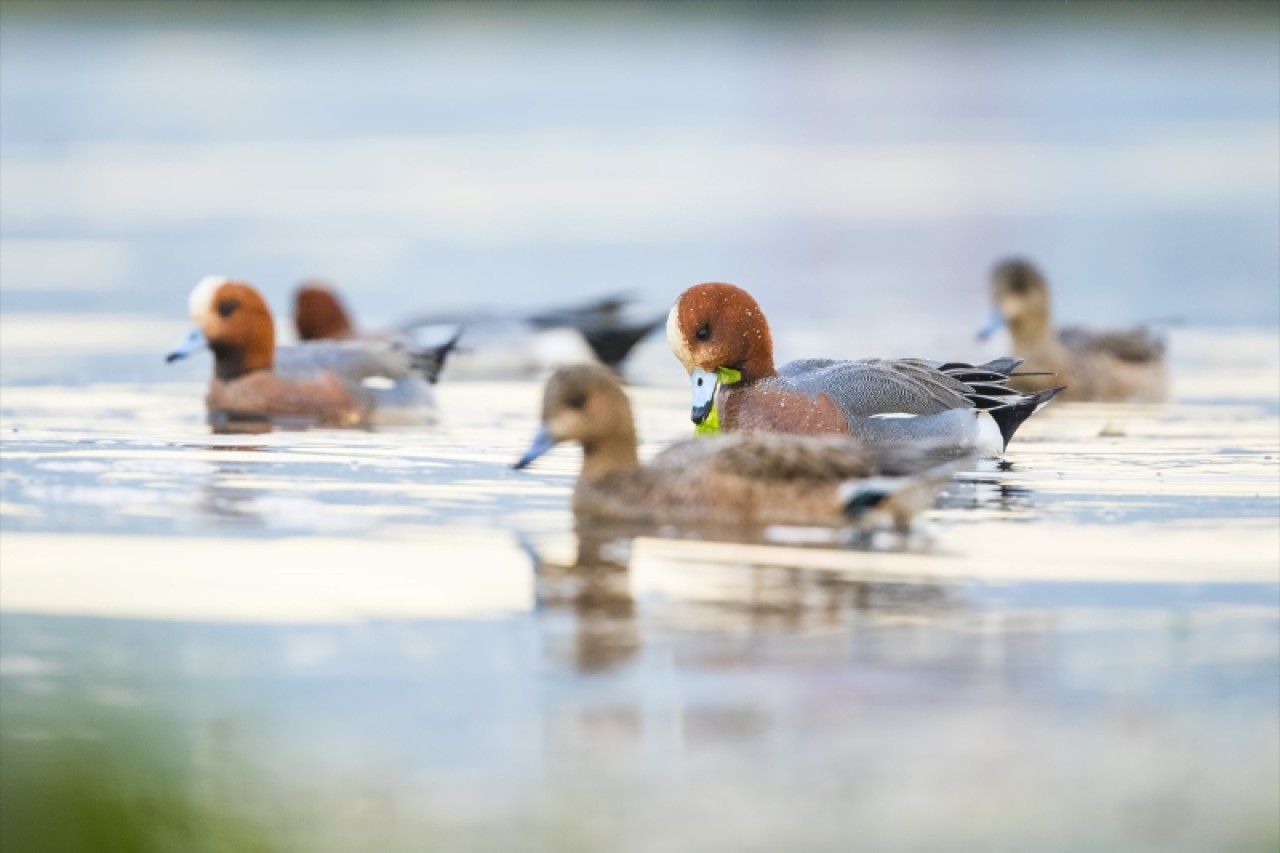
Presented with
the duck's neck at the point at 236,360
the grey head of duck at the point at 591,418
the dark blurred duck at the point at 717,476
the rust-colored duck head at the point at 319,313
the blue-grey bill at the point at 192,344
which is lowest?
the dark blurred duck at the point at 717,476

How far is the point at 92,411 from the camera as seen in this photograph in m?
10.3

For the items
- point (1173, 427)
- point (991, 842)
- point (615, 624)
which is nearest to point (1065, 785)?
point (991, 842)

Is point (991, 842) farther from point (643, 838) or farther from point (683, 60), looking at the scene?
point (683, 60)

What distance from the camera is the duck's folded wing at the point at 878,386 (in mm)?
8875

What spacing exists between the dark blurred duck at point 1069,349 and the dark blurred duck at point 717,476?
13.0 feet

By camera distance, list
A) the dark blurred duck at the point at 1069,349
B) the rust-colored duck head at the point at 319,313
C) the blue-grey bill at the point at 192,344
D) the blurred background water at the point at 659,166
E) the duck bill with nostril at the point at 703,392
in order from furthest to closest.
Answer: the blurred background water at the point at 659,166 < the rust-colored duck head at the point at 319,313 < the dark blurred duck at the point at 1069,349 < the blue-grey bill at the point at 192,344 < the duck bill with nostril at the point at 703,392

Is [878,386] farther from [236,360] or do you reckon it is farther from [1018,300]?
[1018,300]

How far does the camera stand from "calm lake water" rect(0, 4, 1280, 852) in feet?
16.6

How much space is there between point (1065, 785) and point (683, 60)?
1371 inches

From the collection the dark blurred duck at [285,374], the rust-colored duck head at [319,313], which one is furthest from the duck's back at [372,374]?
the rust-colored duck head at [319,313]

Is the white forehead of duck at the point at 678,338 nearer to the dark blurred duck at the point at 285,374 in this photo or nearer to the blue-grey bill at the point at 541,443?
the blue-grey bill at the point at 541,443

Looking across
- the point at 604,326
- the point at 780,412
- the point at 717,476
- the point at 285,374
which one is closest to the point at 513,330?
the point at 604,326

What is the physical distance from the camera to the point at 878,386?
895 centimetres

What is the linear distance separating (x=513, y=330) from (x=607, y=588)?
21.1 feet
